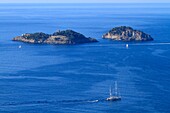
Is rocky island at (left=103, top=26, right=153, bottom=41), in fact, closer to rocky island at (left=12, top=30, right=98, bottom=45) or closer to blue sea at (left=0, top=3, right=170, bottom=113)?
rocky island at (left=12, top=30, right=98, bottom=45)

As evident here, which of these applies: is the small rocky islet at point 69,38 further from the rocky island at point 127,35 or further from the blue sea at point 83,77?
the blue sea at point 83,77

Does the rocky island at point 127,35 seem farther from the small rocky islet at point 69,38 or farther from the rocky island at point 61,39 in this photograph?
the rocky island at point 61,39

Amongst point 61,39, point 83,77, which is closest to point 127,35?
point 61,39

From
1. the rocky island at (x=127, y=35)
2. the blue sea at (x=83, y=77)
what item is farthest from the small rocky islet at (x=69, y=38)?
the blue sea at (x=83, y=77)

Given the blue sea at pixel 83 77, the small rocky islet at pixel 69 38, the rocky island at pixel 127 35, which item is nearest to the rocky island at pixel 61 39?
the small rocky islet at pixel 69 38

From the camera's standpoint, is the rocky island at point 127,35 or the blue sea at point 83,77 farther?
the rocky island at point 127,35

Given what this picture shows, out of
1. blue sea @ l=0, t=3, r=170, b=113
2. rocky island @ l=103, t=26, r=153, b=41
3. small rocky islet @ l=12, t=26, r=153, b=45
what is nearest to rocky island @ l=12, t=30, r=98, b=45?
small rocky islet @ l=12, t=26, r=153, b=45

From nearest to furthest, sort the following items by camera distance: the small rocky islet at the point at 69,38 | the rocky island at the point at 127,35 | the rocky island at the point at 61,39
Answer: the rocky island at the point at 61,39
the small rocky islet at the point at 69,38
the rocky island at the point at 127,35

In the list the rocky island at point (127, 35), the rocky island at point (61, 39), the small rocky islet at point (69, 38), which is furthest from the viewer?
the rocky island at point (127, 35)

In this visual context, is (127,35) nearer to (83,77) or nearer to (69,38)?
(69,38)

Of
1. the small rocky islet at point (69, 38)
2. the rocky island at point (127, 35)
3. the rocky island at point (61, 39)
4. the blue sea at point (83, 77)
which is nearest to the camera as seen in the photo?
the blue sea at point (83, 77)

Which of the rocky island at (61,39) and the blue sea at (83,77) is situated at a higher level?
the rocky island at (61,39)

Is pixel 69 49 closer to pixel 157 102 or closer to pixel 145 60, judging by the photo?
pixel 145 60
